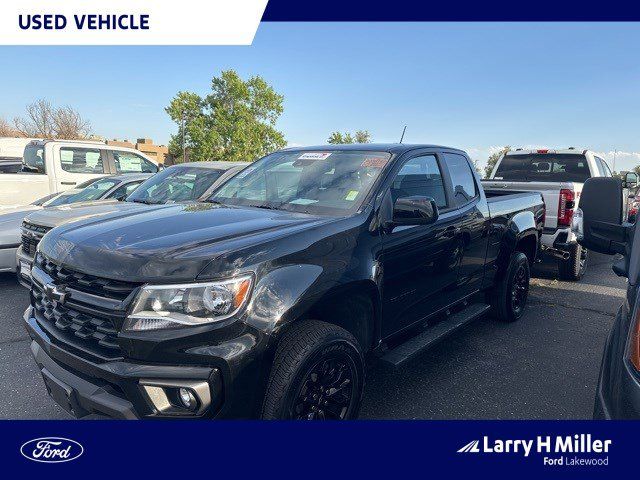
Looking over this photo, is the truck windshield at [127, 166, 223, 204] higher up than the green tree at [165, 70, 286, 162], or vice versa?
the green tree at [165, 70, 286, 162]

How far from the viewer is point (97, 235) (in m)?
2.42

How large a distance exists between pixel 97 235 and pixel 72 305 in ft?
1.29

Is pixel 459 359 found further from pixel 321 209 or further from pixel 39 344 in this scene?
pixel 39 344

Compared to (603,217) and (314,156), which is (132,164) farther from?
(603,217)

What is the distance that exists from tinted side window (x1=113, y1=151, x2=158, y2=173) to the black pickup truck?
8.05m

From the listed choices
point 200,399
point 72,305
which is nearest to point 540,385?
point 200,399

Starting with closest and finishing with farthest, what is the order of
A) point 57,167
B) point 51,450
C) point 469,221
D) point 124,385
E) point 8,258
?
1. point 124,385
2. point 51,450
3. point 469,221
4. point 8,258
5. point 57,167

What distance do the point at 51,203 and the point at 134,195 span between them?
6.01 ft

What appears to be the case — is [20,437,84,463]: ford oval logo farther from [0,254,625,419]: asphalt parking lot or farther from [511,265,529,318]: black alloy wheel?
[511,265,529,318]: black alloy wheel

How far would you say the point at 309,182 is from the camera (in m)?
3.30

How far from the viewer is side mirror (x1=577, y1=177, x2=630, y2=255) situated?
2.21 metres

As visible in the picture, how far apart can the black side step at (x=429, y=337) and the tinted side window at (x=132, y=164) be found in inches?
348

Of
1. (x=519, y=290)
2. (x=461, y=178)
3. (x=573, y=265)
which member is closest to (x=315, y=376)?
(x=461, y=178)

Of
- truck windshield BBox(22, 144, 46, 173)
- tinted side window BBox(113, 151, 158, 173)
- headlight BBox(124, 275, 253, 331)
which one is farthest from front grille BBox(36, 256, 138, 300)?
tinted side window BBox(113, 151, 158, 173)
